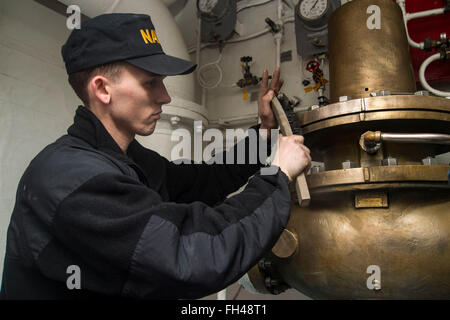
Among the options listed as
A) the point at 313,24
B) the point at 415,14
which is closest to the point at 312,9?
the point at 313,24

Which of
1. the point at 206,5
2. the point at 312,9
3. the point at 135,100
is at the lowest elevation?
the point at 135,100

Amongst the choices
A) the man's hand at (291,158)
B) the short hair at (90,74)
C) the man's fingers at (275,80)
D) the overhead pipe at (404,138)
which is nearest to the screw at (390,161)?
the overhead pipe at (404,138)

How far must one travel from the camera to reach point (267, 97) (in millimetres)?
803

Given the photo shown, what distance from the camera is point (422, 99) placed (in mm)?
671

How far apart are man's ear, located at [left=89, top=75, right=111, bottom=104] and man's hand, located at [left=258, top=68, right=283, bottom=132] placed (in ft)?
1.15

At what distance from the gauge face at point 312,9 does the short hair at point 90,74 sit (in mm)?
872

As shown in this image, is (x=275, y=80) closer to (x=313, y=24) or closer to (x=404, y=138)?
(x=404, y=138)

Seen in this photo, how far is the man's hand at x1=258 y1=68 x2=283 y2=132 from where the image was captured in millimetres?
804

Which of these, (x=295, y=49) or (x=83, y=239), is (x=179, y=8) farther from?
(x=83, y=239)

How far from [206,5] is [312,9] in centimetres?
45

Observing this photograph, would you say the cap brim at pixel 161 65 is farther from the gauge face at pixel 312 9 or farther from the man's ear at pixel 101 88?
the gauge face at pixel 312 9

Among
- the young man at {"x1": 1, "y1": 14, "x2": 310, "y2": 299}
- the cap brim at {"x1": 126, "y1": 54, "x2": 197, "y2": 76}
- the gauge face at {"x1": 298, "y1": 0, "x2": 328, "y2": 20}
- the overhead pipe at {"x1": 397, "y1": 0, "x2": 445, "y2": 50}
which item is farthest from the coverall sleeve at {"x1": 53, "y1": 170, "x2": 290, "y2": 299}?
the gauge face at {"x1": 298, "y1": 0, "x2": 328, "y2": 20}

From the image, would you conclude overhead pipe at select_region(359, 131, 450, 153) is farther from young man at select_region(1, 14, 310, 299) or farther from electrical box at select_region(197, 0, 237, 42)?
electrical box at select_region(197, 0, 237, 42)

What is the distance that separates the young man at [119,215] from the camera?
1.49 ft
